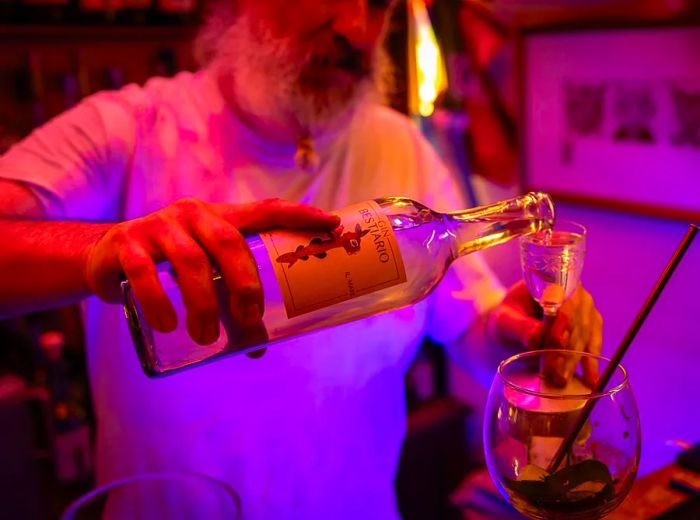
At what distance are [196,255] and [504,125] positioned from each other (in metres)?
1.88

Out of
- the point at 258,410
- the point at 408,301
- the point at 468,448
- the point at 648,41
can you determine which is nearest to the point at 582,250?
the point at 408,301

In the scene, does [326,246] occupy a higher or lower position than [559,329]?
higher

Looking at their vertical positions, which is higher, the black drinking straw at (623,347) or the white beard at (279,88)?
the white beard at (279,88)

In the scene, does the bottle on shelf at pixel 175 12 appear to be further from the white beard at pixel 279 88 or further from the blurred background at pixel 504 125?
the white beard at pixel 279 88

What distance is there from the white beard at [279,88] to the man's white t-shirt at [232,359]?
1.6 inches

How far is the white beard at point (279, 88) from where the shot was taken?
1053 millimetres

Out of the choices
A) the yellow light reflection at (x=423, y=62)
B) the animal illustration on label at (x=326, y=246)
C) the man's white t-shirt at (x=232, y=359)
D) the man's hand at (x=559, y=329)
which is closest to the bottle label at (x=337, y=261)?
A: the animal illustration on label at (x=326, y=246)

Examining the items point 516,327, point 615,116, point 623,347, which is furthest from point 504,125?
point 623,347

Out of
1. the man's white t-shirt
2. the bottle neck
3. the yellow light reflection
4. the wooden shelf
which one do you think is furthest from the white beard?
the yellow light reflection

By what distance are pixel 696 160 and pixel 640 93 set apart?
24 cm

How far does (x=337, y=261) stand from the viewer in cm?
59

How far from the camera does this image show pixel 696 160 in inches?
65.0

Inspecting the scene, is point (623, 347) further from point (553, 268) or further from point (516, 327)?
point (516, 327)

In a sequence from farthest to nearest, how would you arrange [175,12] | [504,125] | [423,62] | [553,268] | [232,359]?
[423,62]
[504,125]
[175,12]
[232,359]
[553,268]
